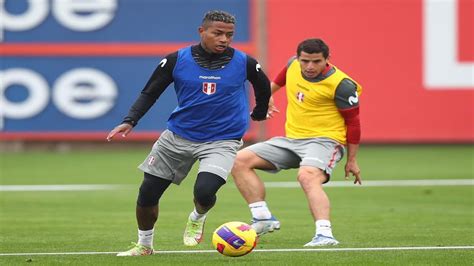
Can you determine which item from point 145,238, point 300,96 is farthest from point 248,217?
point 145,238

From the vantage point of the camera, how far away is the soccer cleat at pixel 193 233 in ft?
34.5

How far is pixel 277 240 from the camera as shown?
35.9 ft

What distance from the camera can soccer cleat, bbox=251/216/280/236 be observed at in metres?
11.0

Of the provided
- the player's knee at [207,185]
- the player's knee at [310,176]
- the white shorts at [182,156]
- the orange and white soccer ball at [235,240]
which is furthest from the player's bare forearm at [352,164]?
the orange and white soccer ball at [235,240]

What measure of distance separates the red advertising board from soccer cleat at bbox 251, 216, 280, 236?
40.2ft

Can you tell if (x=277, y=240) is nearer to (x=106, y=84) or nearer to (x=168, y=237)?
(x=168, y=237)

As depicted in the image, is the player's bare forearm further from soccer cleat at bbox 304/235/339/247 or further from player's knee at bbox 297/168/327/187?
soccer cleat at bbox 304/235/339/247

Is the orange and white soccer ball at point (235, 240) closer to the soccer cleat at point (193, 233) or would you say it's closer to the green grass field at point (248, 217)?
the green grass field at point (248, 217)

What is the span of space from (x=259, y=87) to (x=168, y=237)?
191cm

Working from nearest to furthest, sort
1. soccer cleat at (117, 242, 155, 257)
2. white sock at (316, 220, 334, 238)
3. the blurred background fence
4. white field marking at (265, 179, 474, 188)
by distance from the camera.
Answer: soccer cleat at (117, 242, 155, 257), white sock at (316, 220, 334, 238), white field marking at (265, 179, 474, 188), the blurred background fence

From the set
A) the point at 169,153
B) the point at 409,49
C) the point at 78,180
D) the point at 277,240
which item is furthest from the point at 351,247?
the point at 409,49

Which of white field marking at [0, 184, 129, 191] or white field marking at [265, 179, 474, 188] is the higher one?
white field marking at [0, 184, 129, 191]

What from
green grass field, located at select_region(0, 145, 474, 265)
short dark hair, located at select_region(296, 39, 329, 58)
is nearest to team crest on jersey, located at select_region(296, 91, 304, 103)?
short dark hair, located at select_region(296, 39, 329, 58)

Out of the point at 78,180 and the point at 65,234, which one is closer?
the point at 65,234
